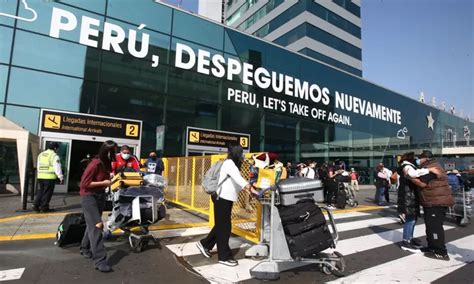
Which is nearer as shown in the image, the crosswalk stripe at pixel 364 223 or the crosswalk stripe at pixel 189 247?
the crosswalk stripe at pixel 189 247

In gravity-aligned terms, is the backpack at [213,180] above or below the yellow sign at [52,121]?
below

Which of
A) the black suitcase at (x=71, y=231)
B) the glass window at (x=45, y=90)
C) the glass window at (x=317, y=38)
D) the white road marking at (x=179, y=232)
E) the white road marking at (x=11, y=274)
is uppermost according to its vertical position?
the glass window at (x=317, y=38)

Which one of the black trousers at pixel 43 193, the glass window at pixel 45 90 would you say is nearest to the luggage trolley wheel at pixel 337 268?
the black trousers at pixel 43 193

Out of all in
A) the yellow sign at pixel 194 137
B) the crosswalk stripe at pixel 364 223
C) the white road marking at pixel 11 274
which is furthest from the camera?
the yellow sign at pixel 194 137

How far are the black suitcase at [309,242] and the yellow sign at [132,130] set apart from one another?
12.0 meters

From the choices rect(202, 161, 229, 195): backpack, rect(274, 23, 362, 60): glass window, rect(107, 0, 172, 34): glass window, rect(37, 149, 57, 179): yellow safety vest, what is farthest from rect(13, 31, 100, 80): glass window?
rect(274, 23, 362, 60): glass window

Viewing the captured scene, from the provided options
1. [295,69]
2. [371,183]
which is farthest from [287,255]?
[371,183]

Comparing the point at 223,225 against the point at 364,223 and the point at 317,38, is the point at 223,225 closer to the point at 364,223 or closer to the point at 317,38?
the point at 364,223

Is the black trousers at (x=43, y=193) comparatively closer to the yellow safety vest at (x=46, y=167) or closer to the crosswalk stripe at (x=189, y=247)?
the yellow safety vest at (x=46, y=167)

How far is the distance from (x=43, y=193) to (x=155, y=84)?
866 cm

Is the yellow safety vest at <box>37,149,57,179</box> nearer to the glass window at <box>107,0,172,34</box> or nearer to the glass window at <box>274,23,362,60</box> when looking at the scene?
the glass window at <box>107,0,172,34</box>

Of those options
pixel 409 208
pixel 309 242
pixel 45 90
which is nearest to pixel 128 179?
pixel 309 242

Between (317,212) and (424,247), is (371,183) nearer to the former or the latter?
(424,247)

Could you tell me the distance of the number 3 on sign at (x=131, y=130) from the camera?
14.6 m
